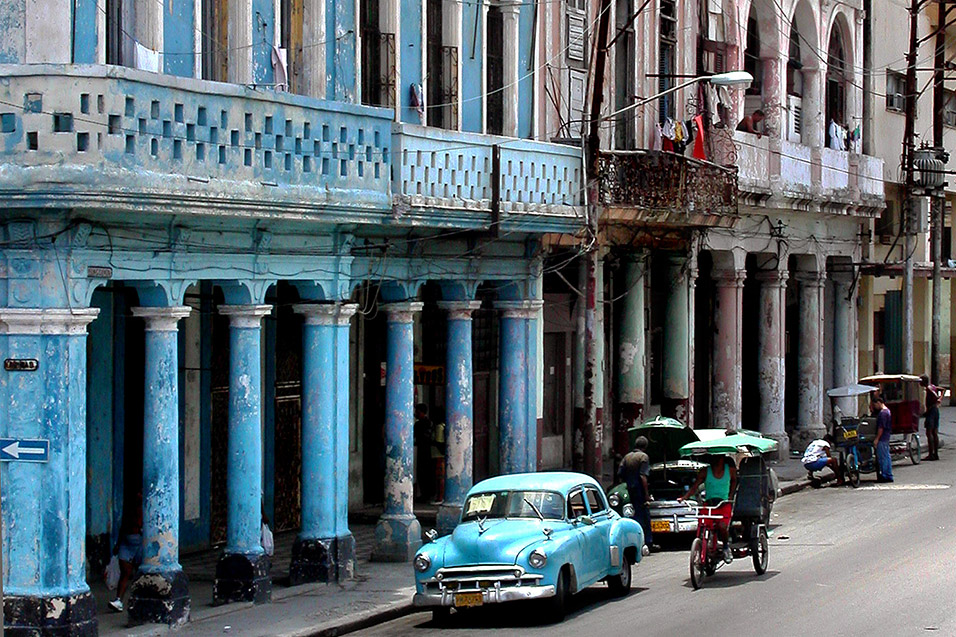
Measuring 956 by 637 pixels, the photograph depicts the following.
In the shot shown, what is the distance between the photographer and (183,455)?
22.3 metres

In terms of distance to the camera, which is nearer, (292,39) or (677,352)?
(292,39)

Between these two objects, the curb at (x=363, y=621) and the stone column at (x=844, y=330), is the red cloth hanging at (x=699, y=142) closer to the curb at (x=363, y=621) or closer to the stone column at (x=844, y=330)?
the stone column at (x=844, y=330)

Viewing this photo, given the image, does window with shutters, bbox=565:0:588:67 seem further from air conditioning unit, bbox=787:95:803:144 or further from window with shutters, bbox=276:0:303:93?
air conditioning unit, bbox=787:95:803:144

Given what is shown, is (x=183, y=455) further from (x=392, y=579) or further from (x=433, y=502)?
(x=433, y=502)

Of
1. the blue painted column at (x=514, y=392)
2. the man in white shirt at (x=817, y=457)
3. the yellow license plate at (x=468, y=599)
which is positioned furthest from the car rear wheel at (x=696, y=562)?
the man in white shirt at (x=817, y=457)

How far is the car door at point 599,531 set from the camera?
60.1ft

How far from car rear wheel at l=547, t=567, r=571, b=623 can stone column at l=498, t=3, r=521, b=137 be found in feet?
30.8

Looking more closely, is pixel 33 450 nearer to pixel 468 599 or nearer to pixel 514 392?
pixel 468 599

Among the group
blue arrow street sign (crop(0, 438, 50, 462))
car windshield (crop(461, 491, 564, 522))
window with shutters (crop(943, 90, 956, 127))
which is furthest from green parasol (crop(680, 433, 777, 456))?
window with shutters (crop(943, 90, 956, 127))

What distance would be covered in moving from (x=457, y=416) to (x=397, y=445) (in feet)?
4.90

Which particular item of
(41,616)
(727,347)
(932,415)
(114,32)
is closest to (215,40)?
(114,32)

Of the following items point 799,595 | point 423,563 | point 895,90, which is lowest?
point 799,595

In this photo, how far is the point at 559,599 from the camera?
17.2 m

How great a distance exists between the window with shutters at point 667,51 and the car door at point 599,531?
13.0 metres
